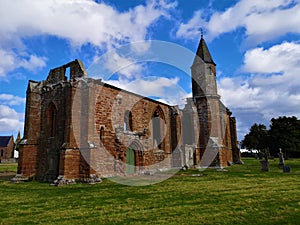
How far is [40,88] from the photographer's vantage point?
1834 cm

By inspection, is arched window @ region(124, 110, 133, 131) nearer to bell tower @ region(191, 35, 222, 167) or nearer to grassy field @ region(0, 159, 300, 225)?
bell tower @ region(191, 35, 222, 167)

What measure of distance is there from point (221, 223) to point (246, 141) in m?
56.7

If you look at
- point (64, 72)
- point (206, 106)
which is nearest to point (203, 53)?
point (206, 106)

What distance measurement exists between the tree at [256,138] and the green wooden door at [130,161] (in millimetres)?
35612

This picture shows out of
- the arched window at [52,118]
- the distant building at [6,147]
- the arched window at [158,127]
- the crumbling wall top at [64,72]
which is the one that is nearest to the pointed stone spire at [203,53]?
the arched window at [158,127]

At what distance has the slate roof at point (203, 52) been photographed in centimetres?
2632

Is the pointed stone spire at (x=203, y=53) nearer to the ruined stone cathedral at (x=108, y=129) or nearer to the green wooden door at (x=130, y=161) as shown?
the ruined stone cathedral at (x=108, y=129)

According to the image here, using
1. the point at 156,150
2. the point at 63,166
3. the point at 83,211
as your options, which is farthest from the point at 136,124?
the point at 83,211

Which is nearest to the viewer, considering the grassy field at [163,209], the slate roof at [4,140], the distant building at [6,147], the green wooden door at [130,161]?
the grassy field at [163,209]

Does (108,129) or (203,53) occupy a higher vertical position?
(203,53)

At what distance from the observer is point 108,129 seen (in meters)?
17.5

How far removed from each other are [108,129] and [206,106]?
459 inches

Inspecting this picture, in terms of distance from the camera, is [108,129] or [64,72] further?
[64,72]

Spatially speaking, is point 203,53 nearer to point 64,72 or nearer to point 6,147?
point 64,72
